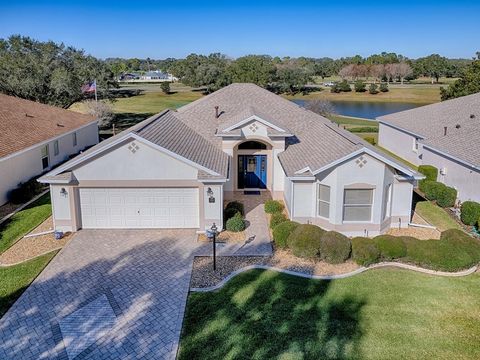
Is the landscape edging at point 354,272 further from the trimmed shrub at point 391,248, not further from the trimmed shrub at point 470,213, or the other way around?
the trimmed shrub at point 470,213

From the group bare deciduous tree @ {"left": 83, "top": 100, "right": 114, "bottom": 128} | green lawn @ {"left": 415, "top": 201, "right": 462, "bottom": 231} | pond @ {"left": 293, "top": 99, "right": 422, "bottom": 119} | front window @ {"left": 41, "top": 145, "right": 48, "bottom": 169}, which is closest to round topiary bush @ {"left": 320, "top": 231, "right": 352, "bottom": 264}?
green lawn @ {"left": 415, "top": 201, "right": 462, "bottom": 231}

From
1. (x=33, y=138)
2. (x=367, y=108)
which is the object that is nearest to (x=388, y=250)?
(x=33, y=138)

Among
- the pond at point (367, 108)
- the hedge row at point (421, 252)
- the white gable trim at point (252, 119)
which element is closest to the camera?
the hedge row at point (421, 252)

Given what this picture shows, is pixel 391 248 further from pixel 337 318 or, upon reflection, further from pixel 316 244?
pixel 337 318

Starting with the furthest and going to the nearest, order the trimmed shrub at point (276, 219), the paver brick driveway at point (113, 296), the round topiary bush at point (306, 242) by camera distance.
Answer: the trimmed shrub at point (276, 219)
the round topiary bush at point (306, 242)
the paver brick driveway at point (113, 296)

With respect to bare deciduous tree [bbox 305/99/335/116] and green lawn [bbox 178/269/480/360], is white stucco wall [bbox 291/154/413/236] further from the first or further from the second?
bare deciduous tree [bbox 305/99/335/116]

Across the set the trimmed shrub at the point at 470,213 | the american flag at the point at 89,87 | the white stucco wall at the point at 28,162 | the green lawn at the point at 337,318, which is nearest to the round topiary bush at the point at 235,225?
the green lawn at the point at 337,318
